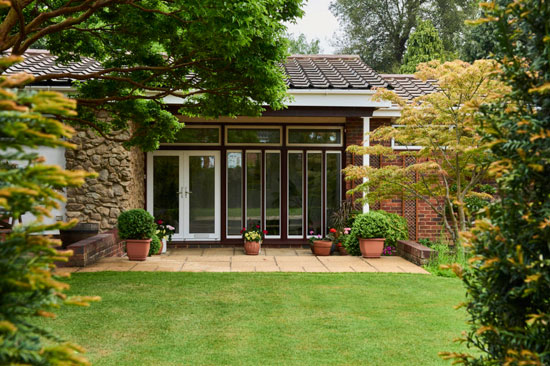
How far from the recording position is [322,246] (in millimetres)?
10234

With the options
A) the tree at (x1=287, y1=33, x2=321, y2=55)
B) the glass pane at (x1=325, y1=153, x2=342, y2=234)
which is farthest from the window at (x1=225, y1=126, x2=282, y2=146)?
the tree at (x1=287, y1=33, x2=321, y2=55)

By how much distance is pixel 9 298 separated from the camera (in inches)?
61.9

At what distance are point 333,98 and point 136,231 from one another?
15.1ft

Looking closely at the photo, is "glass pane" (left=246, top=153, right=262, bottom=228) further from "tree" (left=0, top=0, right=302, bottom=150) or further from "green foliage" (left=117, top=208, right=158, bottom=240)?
"tree" (left=0, top=0, right=302, bottom=150)

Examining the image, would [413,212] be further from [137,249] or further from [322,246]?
[137,249]

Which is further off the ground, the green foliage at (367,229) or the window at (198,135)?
the window at (198,135)

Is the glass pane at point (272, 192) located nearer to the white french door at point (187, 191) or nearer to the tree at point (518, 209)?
the white french door at point (187, 191)

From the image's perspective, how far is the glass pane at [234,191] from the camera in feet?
38.6

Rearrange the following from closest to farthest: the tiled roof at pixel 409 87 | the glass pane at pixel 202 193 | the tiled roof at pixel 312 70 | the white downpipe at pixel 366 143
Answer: the white downpipe at pixel 366 143 < the tiled roof at pixel 312 70 < the tiled roof at pixel 409 87 < the glass pane at pixel 202 193

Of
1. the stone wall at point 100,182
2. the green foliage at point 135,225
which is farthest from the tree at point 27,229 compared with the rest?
the stone wall at point 100,182

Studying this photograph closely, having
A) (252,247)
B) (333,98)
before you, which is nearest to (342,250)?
(252,247)

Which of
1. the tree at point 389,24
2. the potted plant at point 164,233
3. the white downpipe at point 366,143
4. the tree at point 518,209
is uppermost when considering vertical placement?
the tree at point 389,24

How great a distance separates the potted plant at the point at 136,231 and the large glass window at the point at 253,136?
3.44m

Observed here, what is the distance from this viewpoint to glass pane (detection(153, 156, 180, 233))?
457 inches
